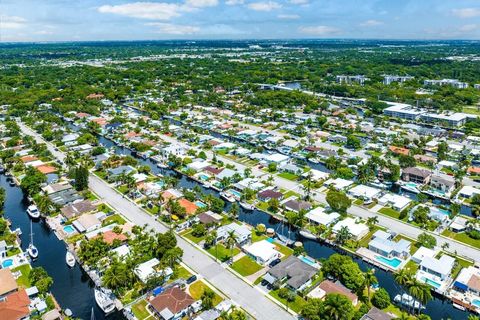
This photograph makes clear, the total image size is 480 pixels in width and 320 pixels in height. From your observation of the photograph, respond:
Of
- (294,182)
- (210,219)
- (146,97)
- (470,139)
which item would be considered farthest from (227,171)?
(146,97)

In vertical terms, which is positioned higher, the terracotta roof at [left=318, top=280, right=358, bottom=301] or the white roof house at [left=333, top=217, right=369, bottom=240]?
the white roof house at [left=333, top=217, right=369, bottom=240]

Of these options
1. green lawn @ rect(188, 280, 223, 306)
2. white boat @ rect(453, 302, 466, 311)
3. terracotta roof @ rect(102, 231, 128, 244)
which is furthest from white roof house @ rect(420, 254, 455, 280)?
terracotta roof @ rect(102, 231, 128, 244)

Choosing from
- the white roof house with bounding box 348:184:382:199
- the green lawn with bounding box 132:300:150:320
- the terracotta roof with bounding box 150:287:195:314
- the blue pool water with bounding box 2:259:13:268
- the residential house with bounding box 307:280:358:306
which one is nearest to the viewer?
the terracotta roof with bounding box 150:287:195:314

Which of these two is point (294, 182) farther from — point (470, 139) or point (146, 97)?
point (146, 97)

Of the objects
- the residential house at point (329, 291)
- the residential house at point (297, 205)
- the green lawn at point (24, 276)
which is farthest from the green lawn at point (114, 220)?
the residential house at point (329, 291)

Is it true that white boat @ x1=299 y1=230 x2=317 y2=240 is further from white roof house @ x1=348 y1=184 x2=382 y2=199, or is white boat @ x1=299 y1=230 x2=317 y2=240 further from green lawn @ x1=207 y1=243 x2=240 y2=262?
white roof house @ x1=348 y1=184 x2=382 y2=199

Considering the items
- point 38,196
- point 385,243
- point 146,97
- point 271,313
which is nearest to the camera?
point 271,313
